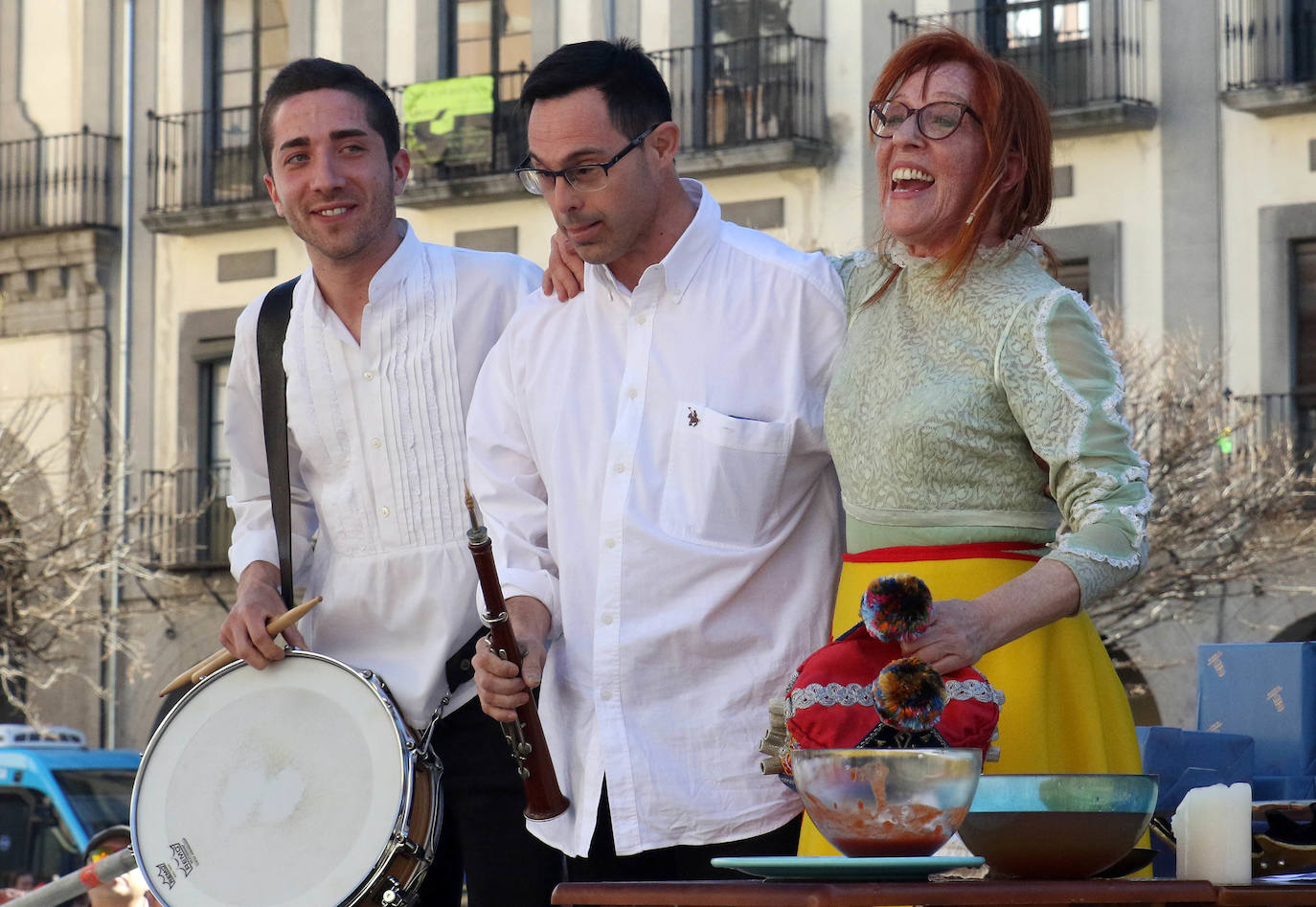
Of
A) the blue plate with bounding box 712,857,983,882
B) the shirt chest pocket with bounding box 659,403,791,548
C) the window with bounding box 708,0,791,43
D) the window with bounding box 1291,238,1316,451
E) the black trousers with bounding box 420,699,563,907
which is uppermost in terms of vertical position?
the window with bounding box 708,0,791,43

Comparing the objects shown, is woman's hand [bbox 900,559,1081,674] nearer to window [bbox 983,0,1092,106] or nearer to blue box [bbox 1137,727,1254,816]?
blue box [bbox 1137,727,1254,816]

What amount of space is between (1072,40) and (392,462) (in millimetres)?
14923

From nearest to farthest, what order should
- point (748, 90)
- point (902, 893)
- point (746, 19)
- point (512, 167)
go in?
point (902, 893) → point (748, 90) → point (746, 19) → point (512, 167)

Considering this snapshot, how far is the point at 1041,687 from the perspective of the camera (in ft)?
9.58

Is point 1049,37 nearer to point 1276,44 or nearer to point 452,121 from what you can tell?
point 1276,44

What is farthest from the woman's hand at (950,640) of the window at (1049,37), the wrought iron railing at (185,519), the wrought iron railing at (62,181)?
the wrought iron railing at (62,181)

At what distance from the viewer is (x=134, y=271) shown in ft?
72.3

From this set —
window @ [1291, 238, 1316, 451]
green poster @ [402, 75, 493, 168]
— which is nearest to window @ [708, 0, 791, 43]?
green poster @ [402, 75, 493, 168]

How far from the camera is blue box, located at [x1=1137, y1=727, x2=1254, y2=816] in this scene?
3.65 m

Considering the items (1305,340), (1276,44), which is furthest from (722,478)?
(1276,44)

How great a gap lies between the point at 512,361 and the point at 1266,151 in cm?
1451

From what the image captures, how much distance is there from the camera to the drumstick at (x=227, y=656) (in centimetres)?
392

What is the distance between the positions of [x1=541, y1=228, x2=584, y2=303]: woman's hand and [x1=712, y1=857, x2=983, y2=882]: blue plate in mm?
1613

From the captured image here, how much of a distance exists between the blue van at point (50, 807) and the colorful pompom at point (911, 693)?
11.5 metres
